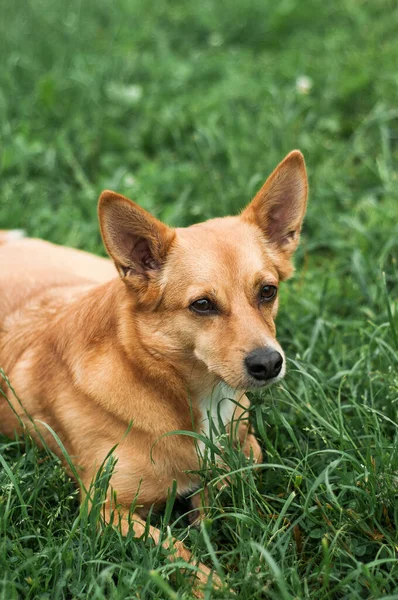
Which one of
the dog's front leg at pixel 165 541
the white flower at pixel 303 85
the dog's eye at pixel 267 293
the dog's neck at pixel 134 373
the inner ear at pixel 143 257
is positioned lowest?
the dog's front leg at pixel 165 541

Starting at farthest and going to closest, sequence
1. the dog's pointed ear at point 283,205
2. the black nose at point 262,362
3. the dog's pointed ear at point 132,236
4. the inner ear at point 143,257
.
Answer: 1. the dog's pointed ear at point 283,205
2. the inner ear at point 143,257
3. the dog's pointed ear at point 132,236
4. the black nose at point 262,362

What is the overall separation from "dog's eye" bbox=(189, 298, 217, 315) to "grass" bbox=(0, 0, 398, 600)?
20.0 inches

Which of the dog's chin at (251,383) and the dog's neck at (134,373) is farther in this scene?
the dog's neck at (134,373)

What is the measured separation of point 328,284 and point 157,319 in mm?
1658

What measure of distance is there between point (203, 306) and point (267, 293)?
30 cm

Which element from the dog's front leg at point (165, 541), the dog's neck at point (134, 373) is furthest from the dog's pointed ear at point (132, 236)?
the dog's front leg at point (165, 541)

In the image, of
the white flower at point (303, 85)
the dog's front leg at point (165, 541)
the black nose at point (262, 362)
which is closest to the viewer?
the dog's front leg at point (165, 541)

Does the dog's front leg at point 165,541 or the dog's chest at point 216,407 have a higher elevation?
the dog's chest at point 216,407

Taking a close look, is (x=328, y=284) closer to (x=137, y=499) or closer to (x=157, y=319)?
(x=157, y=319)

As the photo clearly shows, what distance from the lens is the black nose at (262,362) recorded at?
2905 millimetres

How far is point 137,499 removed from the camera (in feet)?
10.2

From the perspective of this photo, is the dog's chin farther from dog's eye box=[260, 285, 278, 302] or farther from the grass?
dog's eye box=[260, 285, 278, 302]

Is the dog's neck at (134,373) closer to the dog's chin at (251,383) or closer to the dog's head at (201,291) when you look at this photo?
the dog's head at (201,291)

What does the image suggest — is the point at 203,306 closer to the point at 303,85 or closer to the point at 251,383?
the point at 251,383
